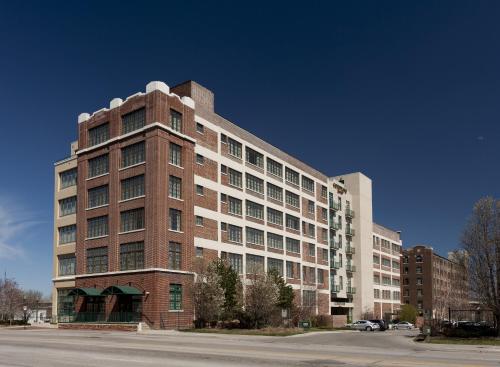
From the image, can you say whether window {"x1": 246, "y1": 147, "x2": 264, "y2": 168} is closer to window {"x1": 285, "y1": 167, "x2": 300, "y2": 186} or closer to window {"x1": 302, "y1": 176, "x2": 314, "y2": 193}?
window {"x1": 285, "y1": 167, "x2": 300, "y2": 186}

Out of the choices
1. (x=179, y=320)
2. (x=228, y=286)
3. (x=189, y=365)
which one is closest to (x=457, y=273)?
(x=228, y=286)

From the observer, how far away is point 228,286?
5122cm

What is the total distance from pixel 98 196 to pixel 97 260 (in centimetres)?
660

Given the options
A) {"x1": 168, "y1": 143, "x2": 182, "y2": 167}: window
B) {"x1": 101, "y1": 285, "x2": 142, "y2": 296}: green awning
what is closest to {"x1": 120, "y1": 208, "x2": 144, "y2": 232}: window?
Answer: {"x1": 168, "y1": 143, "x2": 182, "y2": 167}: window

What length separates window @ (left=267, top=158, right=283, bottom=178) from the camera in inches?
2867

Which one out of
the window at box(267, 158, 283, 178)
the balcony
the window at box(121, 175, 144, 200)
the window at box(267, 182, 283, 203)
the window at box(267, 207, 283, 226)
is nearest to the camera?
the window at box(121, 175, 144, 200)

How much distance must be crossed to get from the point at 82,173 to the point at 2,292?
3933 cm

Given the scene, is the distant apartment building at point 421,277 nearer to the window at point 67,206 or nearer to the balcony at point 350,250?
the balcony at point 350,250

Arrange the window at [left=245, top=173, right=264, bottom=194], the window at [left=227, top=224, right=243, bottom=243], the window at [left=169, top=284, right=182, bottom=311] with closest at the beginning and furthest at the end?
the window at [left=169, top=284, right=182, bottom=311] < the window at [left=227, top=224, right=243, bottom=243] < the window at [left=245, top=173, right=264, bottom=194]

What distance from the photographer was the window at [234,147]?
211 ft

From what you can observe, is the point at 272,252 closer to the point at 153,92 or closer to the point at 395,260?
the point at 153,92

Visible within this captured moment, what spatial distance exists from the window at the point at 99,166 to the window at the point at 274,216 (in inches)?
876

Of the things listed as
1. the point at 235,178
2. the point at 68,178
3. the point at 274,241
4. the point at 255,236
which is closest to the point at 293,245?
the point at 274,241

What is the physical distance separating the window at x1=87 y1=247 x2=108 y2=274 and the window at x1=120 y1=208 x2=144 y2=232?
11.4 ft
